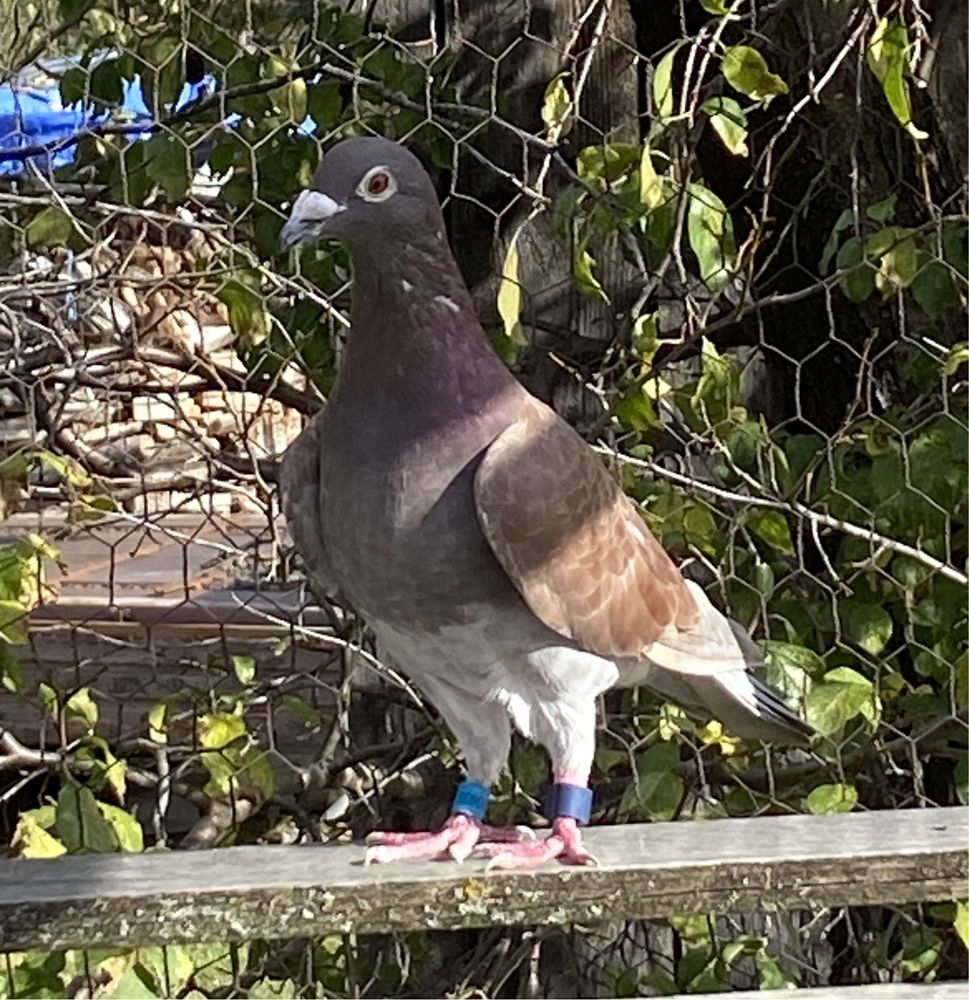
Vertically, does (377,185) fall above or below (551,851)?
above

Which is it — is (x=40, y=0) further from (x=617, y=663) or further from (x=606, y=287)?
(x=617, y=663)

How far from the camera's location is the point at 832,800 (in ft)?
3.93

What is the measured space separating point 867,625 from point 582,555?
47cm

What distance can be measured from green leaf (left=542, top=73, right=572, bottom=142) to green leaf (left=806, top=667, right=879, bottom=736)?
0.49 metres

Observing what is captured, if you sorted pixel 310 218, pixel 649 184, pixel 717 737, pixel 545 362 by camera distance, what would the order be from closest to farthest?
pixel 310 218
pixel 649 184
pixel 717 737
pixel 545 362

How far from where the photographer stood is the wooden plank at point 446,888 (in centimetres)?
87

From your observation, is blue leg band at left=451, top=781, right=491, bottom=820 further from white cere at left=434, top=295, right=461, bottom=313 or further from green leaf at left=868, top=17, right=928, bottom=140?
green leaf at left=868, top=17, right=928, bottom=140

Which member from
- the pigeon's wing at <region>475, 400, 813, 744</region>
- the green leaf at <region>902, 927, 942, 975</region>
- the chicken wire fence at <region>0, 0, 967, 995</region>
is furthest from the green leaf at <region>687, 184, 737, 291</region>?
the green leaf at <region>902, 927, 942, 975</region>

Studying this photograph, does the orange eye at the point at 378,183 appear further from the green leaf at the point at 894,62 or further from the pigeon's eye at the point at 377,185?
the green leaf at the point at 894,62

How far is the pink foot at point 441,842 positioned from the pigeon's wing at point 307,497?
0.54 feet

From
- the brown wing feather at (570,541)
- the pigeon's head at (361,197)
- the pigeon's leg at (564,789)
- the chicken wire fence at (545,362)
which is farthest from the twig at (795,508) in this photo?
the pigeon's head at (361,197)

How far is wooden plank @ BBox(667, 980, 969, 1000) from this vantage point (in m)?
0.94

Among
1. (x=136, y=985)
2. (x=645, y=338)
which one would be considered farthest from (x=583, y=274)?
(x=136, y=985)

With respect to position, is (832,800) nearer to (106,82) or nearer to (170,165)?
(170,165)
